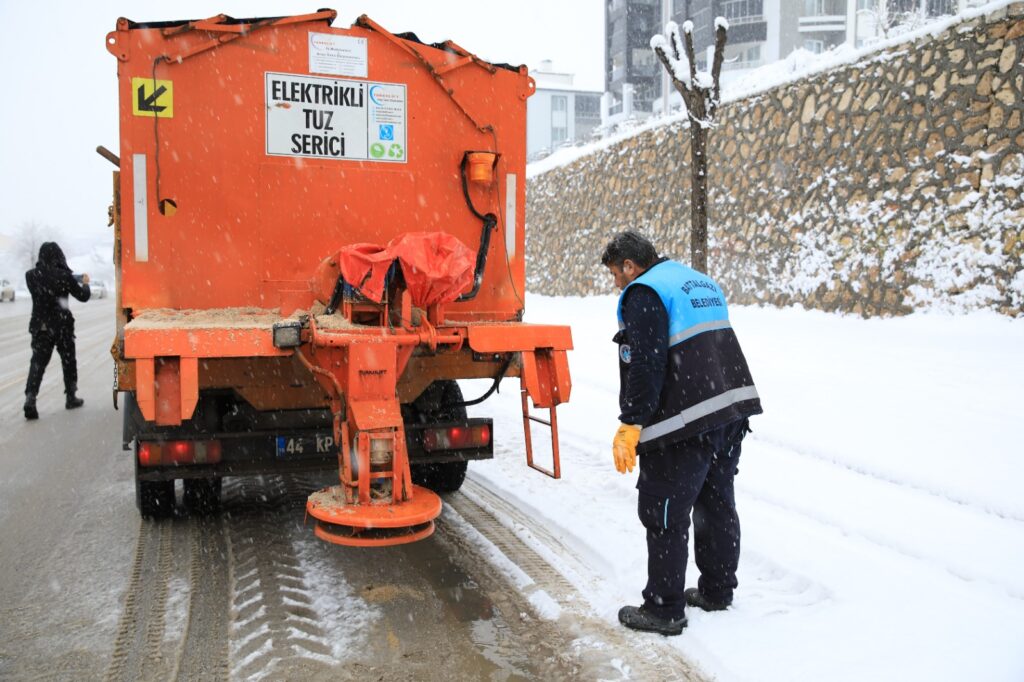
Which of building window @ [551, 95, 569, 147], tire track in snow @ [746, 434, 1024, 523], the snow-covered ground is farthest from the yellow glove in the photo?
building window @ [551, 95, 569, 147]

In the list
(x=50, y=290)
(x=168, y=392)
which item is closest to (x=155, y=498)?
(x=168, y=392)

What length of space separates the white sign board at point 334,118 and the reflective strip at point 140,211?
722 millimetres

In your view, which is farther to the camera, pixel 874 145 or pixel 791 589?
pixel 874 145

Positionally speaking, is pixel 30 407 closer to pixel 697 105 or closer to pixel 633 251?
pixel 633 251

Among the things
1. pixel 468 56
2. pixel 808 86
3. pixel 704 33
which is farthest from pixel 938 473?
pixel 704 33

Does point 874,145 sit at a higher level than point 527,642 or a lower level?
higher

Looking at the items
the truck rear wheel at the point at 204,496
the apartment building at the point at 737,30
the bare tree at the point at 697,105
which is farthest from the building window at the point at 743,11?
the truck rear wheel at the point at 204,496

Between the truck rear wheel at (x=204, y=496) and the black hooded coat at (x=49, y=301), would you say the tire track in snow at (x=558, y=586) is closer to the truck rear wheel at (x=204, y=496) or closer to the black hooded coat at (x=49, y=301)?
the truck rear wheel at (x=204, y=496)

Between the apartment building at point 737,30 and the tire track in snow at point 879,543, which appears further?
the apartment building at point 737,30

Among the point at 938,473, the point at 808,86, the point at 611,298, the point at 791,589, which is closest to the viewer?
the point at 791,589

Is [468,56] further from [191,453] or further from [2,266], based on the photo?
[2,266]

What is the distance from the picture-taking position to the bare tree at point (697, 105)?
10.8 metres

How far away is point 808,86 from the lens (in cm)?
1246

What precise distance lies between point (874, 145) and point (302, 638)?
1039 cm
